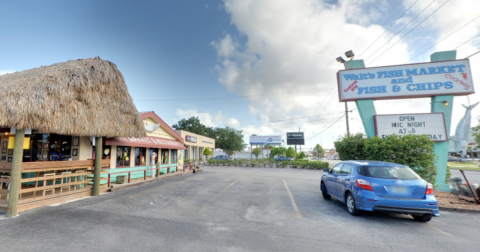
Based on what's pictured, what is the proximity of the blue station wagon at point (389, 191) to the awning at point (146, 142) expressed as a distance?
11.4 metres

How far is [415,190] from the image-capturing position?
5199 mm

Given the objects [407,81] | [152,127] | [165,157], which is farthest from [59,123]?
[407,81]

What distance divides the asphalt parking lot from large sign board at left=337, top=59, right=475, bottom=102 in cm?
686

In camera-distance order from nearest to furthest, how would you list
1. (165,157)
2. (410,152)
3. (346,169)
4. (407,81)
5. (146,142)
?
(346,169)
(410,152)
(407,81)
(146,142)
(165,157)

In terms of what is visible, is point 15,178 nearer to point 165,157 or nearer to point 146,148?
point 146,148

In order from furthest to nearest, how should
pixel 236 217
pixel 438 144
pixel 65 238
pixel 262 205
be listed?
pixel 438 144, pixel 262 205, pixel 236 217, pixel 65 238

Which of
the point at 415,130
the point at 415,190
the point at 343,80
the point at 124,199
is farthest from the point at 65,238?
the point at 415,130

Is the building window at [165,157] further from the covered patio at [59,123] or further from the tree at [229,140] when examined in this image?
the tree at [229,140]

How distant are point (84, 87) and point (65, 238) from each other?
5.94m

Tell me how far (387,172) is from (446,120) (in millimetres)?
8458

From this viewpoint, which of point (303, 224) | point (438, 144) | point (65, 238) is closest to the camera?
point (65, 238)

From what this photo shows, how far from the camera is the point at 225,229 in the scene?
470 centimetres

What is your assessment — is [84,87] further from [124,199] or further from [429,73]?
[429,73]

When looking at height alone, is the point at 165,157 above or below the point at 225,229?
above
